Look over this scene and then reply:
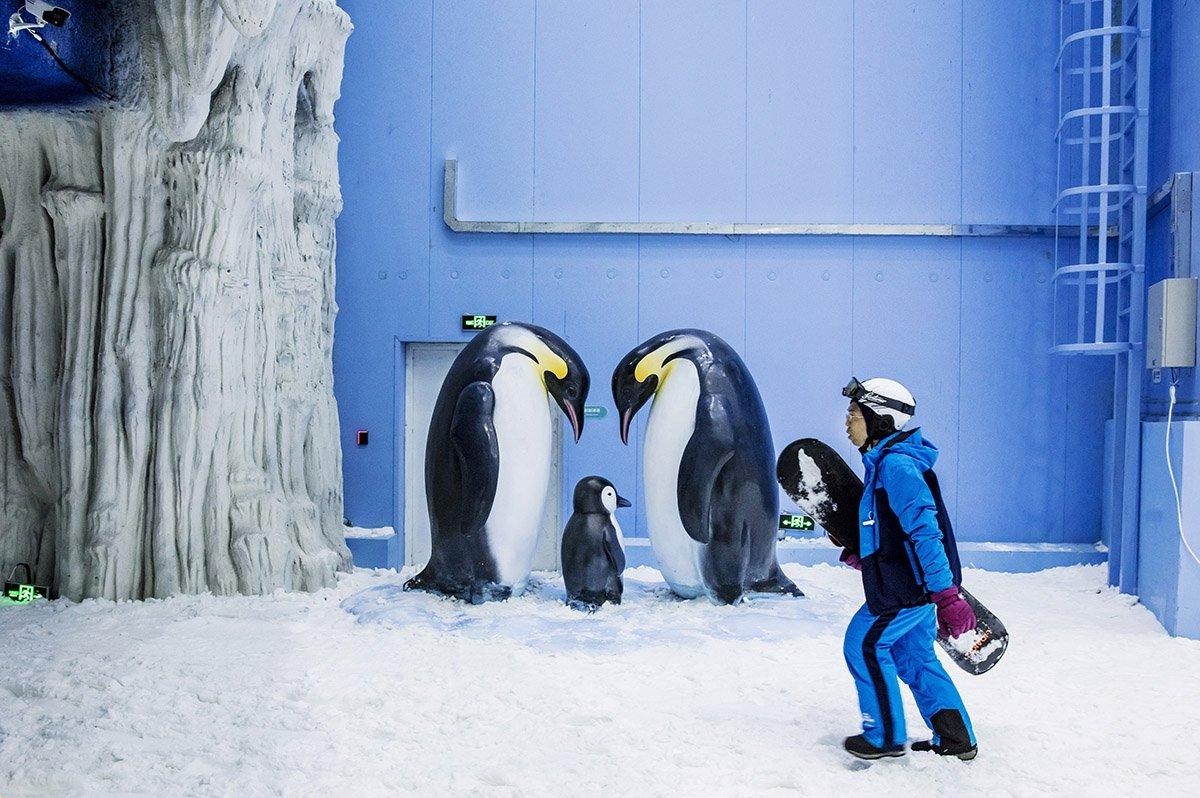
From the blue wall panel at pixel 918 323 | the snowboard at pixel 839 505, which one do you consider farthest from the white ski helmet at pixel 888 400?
the blue wall panel at pixel 918 323

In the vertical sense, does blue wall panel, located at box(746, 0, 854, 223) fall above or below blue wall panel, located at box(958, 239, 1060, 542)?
above

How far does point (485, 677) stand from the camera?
399 centimetres

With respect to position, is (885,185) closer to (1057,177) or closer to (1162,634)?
(1057,177)

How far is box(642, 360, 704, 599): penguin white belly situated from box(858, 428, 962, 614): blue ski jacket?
2095mm

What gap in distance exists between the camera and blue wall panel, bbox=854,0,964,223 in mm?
6855

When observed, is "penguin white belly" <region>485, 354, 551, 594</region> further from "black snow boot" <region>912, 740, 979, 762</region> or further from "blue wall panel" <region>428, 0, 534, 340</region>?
"black snow boot" <region>912, 740, 979, 762</region>

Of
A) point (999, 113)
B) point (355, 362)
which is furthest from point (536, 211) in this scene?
point (999, 113)

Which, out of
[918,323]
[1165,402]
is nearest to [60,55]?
[918,323]

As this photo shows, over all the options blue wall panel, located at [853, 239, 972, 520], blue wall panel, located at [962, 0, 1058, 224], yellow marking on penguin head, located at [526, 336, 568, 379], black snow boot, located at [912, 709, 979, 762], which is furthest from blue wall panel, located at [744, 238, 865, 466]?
black snow boot, located at [912, 709, 979, 762]

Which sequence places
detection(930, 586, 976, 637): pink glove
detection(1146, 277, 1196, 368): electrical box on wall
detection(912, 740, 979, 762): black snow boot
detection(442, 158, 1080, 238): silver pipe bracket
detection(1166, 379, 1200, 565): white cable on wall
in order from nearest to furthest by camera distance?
detection(930, 586, 976, 637): pink glove
detection(912, 740, 979, 762): black snow boot
detection(1166, 379, 1200, 565): white cable on wall
detection(1146, 277, 1196, 368): electrical box on wall
detection(442, 158, 1080, 238): silver pipe bracket

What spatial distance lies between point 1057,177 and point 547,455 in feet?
13.1

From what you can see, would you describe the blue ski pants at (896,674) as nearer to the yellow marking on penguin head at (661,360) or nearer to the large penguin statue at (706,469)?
the large penguin statue at (706,469)

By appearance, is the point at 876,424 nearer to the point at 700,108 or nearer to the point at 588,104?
the point at 700,108

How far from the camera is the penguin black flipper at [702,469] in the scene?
5.15m
